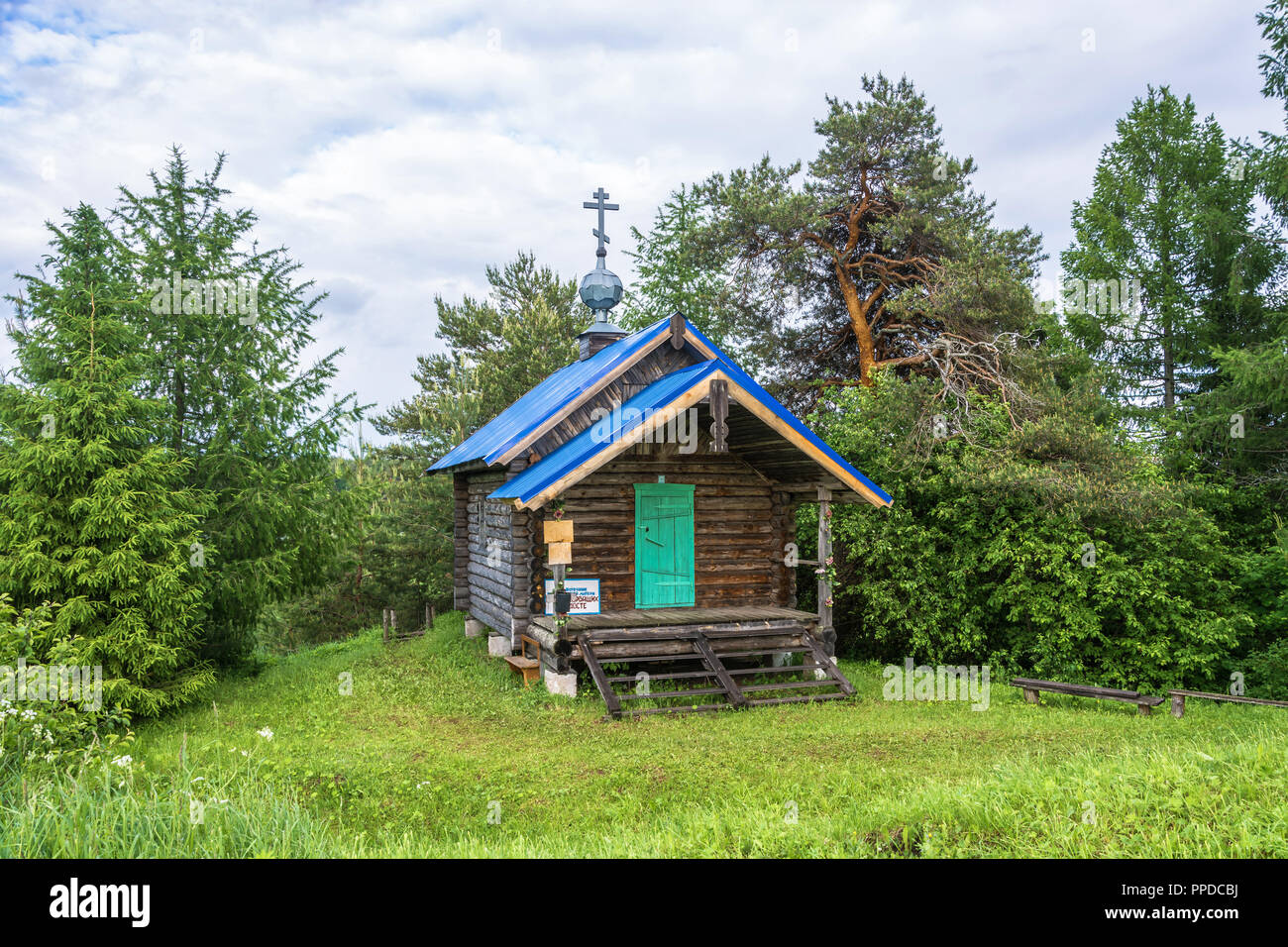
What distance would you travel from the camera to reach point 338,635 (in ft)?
98.8

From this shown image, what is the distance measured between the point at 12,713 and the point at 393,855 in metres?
3.50

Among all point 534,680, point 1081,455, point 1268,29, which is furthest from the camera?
point 1268,29

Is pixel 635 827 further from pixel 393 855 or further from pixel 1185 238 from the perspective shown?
pixel 1185 238

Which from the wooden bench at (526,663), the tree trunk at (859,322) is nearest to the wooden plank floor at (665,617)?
the wooden bench at (526,663)

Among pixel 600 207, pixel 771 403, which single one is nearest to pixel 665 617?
pixel 771 403

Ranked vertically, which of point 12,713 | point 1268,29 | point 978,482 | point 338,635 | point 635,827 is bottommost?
point 338,635

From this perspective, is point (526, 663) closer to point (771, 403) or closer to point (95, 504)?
point (771, 403)

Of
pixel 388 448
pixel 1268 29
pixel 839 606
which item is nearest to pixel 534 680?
pixel 839 606

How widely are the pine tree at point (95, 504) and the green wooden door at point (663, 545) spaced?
687cm

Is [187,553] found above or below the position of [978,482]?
below

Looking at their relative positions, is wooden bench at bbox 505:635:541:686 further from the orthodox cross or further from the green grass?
the orthodox cross

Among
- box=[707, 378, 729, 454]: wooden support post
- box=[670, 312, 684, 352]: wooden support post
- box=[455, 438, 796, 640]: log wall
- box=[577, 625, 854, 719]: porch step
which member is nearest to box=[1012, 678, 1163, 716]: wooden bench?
box=[577, 625, 854, 719]: porch step

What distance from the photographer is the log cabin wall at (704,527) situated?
14016 mm

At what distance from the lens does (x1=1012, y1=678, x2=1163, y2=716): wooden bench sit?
11.2 m
